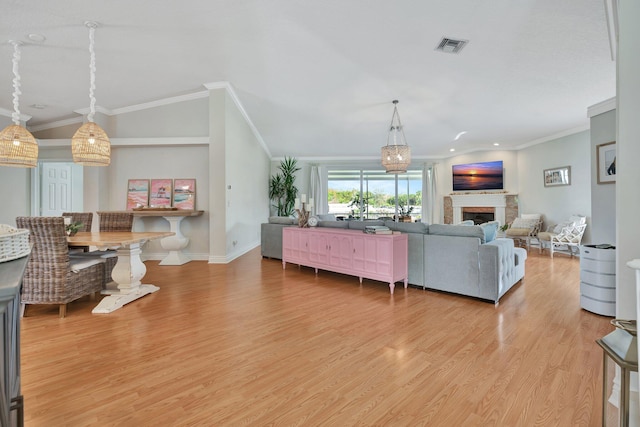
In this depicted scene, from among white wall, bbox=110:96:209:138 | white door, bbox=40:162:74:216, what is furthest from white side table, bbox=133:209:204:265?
white door, bbox=40:162:74:216

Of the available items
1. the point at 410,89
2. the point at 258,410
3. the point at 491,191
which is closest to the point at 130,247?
the point at 258,410

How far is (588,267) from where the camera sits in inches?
118

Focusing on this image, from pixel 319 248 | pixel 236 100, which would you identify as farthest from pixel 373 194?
pixel 319 248

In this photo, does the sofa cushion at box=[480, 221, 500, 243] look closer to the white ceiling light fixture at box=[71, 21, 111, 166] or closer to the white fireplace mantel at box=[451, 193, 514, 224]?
the white ceiling light fixture at box=[71, 21, 111, 166]

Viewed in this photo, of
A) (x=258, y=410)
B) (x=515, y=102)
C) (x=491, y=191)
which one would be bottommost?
(x=258, y=410)

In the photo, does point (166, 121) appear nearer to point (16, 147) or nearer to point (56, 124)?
point (56, 124)

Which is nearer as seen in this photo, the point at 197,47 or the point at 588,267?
the point at 588,267

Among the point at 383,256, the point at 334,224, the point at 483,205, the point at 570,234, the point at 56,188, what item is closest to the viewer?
the point at 383,256

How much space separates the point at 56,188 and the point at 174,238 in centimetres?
380

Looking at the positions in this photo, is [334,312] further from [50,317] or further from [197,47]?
[197,47]

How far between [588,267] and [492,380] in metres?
2.11

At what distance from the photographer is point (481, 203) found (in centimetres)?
854

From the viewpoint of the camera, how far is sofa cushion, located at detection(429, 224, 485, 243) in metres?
3.35

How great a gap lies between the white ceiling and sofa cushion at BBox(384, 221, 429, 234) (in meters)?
2.21
